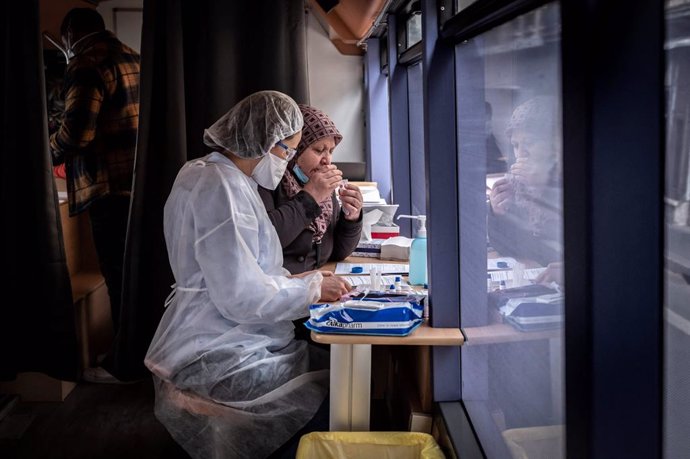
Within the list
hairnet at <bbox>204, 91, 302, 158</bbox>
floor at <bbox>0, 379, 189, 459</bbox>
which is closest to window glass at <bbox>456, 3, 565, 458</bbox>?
hairnet at <bbox>204, 91, 302, 158</bbox>

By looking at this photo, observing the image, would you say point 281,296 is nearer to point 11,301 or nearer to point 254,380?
point 254,380

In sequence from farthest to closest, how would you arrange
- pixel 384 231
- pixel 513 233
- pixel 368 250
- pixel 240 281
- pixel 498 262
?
pixel 384 231, pixel 368 250, pixel 240 281, pixel 498 262, pixel 513 233

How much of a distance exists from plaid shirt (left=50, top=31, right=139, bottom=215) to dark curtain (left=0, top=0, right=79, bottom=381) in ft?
0.72

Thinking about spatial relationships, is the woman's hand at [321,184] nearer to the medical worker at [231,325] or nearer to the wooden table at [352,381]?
the medical worker at [231,325]

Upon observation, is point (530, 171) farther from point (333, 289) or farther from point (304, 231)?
point (304, 231)

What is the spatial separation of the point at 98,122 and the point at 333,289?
1688 mm

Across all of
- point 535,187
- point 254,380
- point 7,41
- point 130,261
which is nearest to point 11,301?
point 130,261

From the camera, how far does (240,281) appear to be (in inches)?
74.4

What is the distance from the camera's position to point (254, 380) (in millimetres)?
1908

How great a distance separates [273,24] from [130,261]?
1121 mm

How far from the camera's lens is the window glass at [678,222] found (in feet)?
2.75

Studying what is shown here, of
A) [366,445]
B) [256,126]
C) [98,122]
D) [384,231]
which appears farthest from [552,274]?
[98,122]

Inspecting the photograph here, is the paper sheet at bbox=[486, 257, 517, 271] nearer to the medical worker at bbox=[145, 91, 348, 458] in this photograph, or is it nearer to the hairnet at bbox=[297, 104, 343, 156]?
the medical worker at bbox=[145, 91, 348, 458]

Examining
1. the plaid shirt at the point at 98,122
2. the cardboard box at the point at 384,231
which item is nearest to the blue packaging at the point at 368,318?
the cardboard box at the point at 384,231
